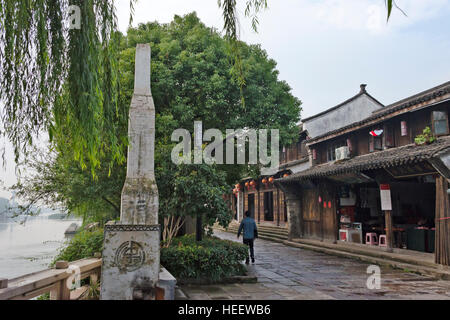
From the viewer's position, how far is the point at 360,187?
600 inches

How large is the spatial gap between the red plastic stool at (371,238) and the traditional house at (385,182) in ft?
0.13

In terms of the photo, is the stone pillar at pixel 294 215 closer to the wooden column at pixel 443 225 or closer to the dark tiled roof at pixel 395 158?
the dark tiled roof at pixel 395 158

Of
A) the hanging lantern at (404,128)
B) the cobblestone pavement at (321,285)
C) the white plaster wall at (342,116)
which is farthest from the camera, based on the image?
the white plaster wall at (342,116)

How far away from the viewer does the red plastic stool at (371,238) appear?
1355 centimetres

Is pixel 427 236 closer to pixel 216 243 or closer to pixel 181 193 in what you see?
pixel 216 243

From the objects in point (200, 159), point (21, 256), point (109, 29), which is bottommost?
point (21, 256)

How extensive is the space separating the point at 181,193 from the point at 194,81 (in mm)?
4049

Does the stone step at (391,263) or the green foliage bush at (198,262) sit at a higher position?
the green foliage bush at (198,262)

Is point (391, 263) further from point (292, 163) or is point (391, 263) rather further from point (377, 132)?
point (292, 163)

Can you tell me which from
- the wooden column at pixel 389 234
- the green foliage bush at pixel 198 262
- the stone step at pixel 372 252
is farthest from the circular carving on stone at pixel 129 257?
the wooden column at pixel 389 234

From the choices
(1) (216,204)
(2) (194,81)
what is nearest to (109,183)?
(1) (216,204)

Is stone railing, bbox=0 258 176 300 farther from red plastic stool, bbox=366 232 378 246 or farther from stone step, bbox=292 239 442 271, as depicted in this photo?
red plastic stool, bbox=366 232 378 246

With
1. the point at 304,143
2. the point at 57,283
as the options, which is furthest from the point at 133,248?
the point at 304,143

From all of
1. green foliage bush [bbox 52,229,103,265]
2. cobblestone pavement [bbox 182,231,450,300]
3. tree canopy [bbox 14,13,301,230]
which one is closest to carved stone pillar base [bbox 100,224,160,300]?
cobblestone pavement [bbox 182,231,450,300]
